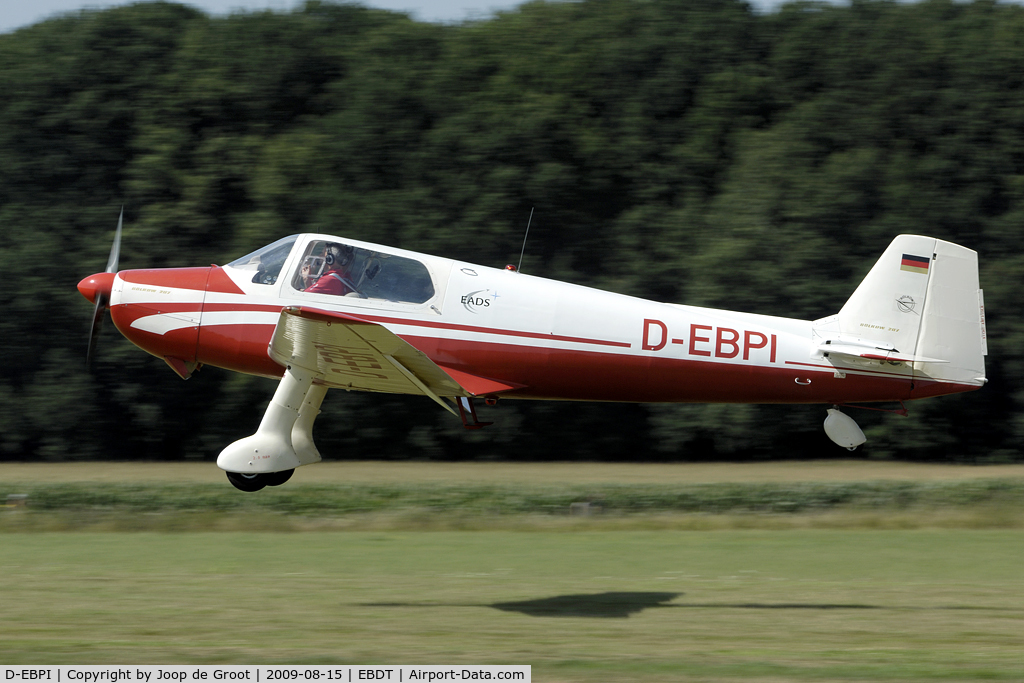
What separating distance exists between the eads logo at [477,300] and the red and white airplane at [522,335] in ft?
0.05

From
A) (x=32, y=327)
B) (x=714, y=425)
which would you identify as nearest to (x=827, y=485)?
(x=714, y=425)

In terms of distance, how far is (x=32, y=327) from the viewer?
14836mm

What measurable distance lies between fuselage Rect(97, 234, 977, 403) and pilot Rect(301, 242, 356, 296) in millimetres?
51

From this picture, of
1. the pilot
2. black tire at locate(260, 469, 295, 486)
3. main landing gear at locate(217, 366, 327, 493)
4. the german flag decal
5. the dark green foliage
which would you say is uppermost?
the german flag decal

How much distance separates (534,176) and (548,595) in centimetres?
883

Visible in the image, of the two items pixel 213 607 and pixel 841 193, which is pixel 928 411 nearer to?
pixel 841 193

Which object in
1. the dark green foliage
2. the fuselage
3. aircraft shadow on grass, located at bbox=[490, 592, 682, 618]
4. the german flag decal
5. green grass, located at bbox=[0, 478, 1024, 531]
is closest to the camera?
aircraft shadow on grass, located at bbox=[490, 592, 682, 618]

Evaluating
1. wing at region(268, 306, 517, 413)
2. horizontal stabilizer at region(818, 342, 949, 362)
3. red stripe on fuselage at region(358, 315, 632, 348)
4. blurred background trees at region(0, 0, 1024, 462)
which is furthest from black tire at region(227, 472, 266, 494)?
blurred background trees at region(0, 0, 1024, 462)

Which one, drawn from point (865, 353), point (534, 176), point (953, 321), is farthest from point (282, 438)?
point (534, 176)

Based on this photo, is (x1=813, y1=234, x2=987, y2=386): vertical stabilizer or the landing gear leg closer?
the landing gear leg

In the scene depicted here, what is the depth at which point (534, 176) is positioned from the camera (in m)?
14.9

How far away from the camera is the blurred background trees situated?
1442 cm

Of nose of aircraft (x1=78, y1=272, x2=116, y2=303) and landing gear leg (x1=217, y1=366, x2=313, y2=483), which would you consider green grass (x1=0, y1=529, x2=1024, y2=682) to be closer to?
landing gear leg (x1=217, y1=366, x2=313, y2=483)
